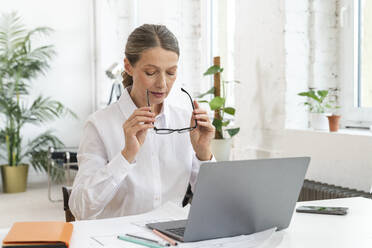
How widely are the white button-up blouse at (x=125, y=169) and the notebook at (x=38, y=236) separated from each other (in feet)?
1.47

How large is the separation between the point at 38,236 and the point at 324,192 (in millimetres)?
1717

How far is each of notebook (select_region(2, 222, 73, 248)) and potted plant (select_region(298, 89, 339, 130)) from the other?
1893mm

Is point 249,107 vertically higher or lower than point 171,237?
higher

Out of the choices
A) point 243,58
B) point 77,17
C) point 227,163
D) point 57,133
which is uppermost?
point 77,17

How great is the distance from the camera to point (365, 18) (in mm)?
2900

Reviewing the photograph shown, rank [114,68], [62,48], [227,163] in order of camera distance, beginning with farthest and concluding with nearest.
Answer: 1. [62,48]
2. [114,68]
3. [227,163]

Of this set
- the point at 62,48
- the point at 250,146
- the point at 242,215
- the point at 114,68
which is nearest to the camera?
the point at 242,215

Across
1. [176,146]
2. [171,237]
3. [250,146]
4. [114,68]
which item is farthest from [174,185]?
[114,68]

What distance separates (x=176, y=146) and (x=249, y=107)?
150 centimetres

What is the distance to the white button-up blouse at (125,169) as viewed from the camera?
1.77 m

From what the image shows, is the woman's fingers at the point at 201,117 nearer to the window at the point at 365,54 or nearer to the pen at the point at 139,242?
the pen at the point at 139,242

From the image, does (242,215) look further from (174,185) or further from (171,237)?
(174,185)

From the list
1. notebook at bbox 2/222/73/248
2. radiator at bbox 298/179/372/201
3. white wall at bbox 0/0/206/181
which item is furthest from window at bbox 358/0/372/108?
white wall at bbox 0/0/206/181

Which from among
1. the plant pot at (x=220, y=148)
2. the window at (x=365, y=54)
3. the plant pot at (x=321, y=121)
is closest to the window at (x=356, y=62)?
the window at (x=365, y=54)
